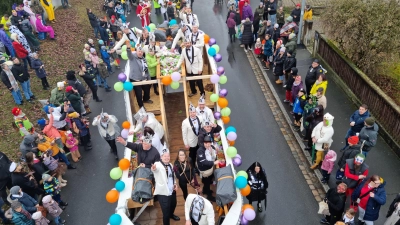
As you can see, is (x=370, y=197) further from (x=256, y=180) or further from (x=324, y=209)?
(x=256, y=180)

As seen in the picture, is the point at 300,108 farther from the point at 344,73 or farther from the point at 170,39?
the point at 170,39

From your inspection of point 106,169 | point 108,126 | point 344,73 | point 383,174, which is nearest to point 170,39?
point 108,126

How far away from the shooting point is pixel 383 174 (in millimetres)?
8781

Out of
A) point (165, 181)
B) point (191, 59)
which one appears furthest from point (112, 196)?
point (191, 59)

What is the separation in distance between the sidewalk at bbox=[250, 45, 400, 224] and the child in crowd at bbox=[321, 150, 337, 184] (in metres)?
0.25

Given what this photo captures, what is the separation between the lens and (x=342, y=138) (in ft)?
33.1

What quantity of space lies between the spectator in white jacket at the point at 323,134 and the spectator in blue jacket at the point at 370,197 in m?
1.50

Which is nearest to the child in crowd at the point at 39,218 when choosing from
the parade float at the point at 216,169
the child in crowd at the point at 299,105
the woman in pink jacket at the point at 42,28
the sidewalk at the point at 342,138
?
the parade float at the point at 216,169

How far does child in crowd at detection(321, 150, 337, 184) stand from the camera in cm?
791

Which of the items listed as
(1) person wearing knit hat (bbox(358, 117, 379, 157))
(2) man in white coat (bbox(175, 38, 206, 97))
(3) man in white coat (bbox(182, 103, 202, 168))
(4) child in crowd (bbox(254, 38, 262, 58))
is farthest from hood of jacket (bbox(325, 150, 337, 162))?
(4) child in crowd (bbox(254, 38, 262, 58))

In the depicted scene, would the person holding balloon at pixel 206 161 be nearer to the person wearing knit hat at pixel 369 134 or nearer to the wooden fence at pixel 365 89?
the person wearing knit hat at pixel 369 134

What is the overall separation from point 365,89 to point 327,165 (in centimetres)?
400

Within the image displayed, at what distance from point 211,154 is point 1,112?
8497 millimetres

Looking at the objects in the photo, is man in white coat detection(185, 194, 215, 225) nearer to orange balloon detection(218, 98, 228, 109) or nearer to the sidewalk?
orange balloon detection(218, 98, 228, 109)
